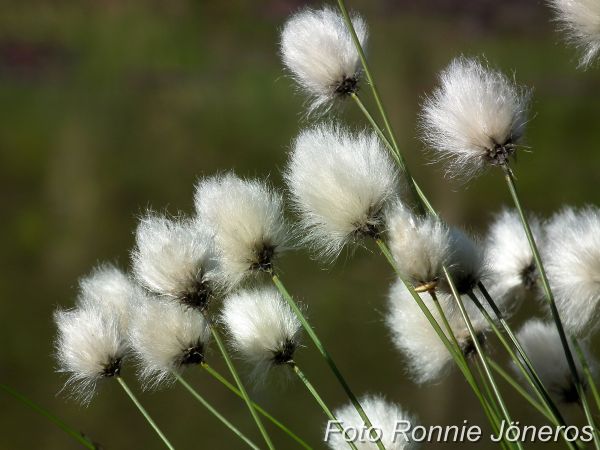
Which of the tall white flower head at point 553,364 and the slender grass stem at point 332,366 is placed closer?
the slender grass stem at point 332,366

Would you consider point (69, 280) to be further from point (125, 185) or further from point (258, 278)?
point (258, 278)

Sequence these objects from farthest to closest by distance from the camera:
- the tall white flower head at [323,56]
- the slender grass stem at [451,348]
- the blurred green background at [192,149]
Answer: the blurred green background at [192,149] → the tall white flower head at [323,56] → the slender grass stem at [451,348]

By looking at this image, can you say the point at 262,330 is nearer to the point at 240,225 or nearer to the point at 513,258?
the point at 240,225

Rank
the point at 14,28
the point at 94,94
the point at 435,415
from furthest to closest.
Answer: the point at 14,28 → the point at 94,94 → the point at 435,415

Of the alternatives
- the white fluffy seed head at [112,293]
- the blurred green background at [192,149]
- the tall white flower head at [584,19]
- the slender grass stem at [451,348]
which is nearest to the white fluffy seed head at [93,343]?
the white fluffy seed head at [112,293]

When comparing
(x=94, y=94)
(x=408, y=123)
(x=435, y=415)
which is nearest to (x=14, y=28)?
(x=94, y=94)

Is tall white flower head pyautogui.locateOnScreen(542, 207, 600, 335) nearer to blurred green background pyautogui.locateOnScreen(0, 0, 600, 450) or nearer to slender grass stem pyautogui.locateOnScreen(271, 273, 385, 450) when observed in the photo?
slender grass stem pyautogui.locateOnScreen(271, 273, 385, 450)

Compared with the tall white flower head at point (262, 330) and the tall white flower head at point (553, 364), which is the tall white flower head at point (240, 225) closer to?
the tall white flower head at point (262, 330)
